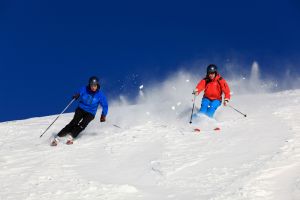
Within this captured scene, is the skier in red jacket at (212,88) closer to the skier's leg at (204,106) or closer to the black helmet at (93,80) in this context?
the skier's leg at (204,106)

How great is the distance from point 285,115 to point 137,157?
14.7 ft

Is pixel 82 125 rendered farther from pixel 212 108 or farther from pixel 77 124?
pixel 212 108

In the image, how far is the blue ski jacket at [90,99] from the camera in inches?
449

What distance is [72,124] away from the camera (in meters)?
11.1

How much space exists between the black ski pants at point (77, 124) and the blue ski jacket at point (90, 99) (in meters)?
→ 0.13

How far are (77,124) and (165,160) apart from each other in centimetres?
383

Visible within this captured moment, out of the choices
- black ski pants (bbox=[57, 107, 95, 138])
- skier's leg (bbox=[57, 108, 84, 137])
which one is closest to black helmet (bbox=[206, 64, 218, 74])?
black ski pants (bbox=[57, 107, 95, 138])

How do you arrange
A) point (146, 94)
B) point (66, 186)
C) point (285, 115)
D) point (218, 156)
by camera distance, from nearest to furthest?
point (66, 186) < point (218, 156) < point (285, 115) < point (146, 94)

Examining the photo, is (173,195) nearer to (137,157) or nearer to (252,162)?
(252,162)

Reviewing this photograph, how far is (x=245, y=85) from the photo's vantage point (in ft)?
72.1

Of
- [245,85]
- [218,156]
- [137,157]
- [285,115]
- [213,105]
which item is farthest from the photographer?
[245,85]

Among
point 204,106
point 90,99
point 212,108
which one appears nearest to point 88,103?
point 90,99

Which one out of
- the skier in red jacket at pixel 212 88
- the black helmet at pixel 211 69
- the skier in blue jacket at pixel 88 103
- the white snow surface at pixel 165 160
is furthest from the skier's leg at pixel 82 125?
the black helmet at pixel 211 69

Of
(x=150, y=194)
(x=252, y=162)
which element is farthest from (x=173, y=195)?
(x=252, y=162)
